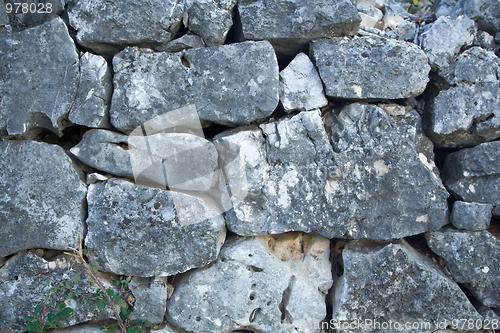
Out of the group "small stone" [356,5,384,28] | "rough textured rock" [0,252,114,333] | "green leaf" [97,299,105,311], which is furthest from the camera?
"small stone" [356,5,384,28]

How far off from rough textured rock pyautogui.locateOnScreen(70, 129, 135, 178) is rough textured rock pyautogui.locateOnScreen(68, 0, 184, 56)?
567 mm

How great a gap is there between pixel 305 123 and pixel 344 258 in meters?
0.89

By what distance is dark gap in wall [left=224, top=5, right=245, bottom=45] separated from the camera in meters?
2.24

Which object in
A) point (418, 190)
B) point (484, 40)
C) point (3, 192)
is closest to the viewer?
point (3, 192)

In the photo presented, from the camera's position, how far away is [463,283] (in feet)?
7.50

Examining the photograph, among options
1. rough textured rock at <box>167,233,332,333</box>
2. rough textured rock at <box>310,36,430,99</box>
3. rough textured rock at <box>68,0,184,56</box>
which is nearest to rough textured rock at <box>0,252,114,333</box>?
rough textured rock at <box>167,233,332,333</box>

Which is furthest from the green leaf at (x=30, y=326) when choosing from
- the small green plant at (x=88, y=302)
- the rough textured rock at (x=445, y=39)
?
the rough textured rock at (x=445, y=39)

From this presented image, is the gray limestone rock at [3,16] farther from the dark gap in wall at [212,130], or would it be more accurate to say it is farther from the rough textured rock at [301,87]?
the rough textured rock at [301,87]

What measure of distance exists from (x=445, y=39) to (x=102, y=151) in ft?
7.54

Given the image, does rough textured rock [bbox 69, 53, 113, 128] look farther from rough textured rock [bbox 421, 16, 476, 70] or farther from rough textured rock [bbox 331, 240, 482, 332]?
rough textured rock [bbox 421, 16, 476, 70]

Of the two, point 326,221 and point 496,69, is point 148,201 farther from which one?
point 496,69

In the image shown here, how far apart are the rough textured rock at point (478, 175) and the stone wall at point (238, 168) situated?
11 millimetres

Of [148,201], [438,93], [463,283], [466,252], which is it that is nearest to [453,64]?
[438,93]

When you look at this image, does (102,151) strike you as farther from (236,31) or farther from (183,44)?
(236,31)
